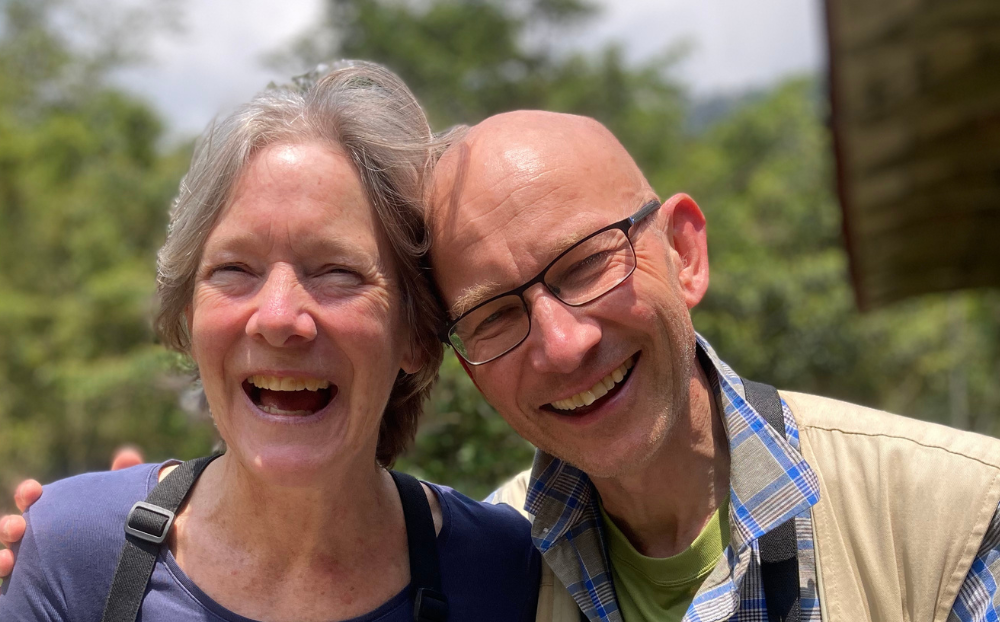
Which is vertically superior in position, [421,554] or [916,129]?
[916,129]

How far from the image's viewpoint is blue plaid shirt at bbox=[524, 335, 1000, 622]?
1854 mm

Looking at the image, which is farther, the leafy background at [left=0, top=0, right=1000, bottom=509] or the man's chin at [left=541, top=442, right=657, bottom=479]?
→ the leafy background at [left=0, top=0, right=1000, bottom=509]

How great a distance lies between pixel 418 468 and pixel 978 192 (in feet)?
7.27

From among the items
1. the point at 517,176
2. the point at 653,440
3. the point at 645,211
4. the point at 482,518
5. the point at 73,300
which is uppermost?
the point at 517,176

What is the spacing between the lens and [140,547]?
6.32ft

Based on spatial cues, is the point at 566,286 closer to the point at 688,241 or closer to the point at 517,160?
the point at 517,160

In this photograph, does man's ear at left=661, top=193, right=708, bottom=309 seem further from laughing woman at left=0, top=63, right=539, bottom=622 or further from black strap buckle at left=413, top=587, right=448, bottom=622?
black strap buckle at left=413, top=587, right=448, bottom=622

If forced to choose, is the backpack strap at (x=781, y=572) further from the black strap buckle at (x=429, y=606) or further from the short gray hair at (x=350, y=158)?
the short gray hair at (x=350, y=158)

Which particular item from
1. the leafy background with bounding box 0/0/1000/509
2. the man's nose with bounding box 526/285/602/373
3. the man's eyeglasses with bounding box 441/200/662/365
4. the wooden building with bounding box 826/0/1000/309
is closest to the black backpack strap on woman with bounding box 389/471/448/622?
the man's eyeglasses with bounding box 441/200/662/365

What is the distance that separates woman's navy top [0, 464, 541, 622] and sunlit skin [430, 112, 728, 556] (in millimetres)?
307

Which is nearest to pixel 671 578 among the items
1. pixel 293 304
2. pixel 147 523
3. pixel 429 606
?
pixel 429 606

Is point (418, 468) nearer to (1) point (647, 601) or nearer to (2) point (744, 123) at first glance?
(1) point (647, 601)

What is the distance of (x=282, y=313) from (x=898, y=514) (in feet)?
4.58

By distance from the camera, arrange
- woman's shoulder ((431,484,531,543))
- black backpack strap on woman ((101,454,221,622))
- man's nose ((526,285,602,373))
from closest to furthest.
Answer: black backpack strap on woman ((101,454,221,622))
man's nose ((526,285,602,373))
woman's shoulder ((431,484,531,543))
